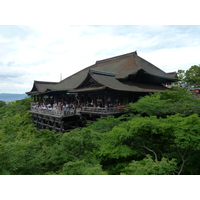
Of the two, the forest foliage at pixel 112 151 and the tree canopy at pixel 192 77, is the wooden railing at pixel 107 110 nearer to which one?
the forest foliage at pixel 112 151

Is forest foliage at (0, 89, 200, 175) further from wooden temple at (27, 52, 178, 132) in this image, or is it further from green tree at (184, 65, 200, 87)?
green tree at (184, 65, 200, 87)

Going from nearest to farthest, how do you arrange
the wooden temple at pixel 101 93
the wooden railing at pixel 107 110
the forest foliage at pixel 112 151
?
the forest foliage at pixel 112 151 < the wooden railing at pixel 107 110 < the wooden temple at pixel 101 93

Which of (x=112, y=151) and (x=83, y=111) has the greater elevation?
(x=83, y=111)

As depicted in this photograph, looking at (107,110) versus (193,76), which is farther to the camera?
(193,76)

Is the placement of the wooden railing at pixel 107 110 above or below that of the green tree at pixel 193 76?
below

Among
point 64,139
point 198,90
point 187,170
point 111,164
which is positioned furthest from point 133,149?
point 198,90

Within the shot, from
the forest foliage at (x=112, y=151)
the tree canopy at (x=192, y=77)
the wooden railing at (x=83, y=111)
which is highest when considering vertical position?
the tree canopy at (x=192, y=77)

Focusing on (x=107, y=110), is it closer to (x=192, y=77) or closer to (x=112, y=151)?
(x=112, y=151)

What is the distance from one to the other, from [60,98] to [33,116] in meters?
5.71

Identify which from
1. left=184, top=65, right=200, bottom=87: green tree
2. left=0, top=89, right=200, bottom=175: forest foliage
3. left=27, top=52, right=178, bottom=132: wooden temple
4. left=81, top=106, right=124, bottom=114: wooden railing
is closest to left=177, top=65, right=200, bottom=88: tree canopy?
left=184, top=65, right=200, bottom=87: green tree

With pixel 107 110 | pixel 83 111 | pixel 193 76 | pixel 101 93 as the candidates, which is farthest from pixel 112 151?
pixel 193 76

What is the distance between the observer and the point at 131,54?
80.8 ft

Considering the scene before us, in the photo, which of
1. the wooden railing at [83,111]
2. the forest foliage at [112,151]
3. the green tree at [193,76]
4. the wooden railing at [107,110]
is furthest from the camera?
the green tree at [193,76]

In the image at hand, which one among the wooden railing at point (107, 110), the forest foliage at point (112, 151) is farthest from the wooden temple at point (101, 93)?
the forest foliage at point (112, 151)
